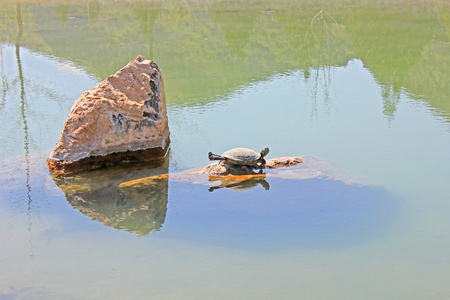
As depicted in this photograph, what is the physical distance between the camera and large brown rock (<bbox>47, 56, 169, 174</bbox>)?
6500mm

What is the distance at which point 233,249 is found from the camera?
4691 millimetres

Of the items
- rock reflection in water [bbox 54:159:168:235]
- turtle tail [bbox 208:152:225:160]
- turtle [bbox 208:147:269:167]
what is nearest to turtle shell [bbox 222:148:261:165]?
turtle [bbox 208:147:269:167]

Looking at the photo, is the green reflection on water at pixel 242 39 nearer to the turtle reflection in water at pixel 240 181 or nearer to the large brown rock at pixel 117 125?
the large brown rock at pixel 117 125

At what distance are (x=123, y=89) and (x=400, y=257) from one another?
401 centimetres

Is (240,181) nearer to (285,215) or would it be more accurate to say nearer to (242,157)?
(242,157)

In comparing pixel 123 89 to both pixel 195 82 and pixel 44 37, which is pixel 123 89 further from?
pixel 44 37

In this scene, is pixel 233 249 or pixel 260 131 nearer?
pixel 233 249

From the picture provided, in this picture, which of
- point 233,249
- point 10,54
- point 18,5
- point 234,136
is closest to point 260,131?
point 234,136

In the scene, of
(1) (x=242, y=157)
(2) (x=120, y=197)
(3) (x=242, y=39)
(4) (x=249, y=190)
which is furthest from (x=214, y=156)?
(3) (x=242, y=39)

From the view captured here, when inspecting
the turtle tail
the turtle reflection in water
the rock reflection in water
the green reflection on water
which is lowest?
the rock reflection in water

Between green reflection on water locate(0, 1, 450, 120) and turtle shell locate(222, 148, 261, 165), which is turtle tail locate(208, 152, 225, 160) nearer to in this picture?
turtle shell locate(222, 148, 261, 165)

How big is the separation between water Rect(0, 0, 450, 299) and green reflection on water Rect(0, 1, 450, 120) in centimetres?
9

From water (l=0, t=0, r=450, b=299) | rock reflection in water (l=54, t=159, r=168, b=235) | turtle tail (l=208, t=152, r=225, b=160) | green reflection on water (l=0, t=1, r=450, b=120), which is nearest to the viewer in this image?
water (l=0, t=0, r=450, b=299)

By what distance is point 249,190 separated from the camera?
5.91 meters
